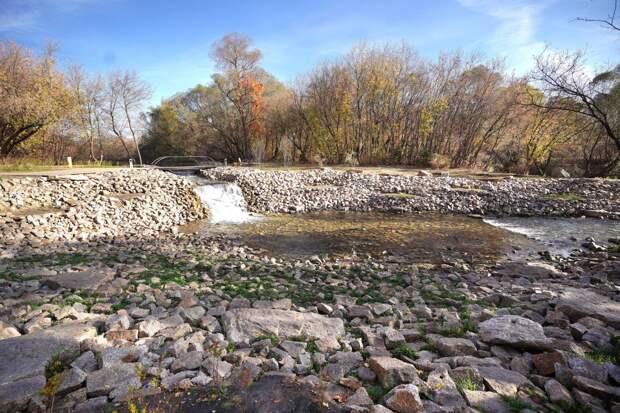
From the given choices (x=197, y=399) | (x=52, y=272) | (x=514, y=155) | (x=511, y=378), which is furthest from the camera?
(x=514, y=155)

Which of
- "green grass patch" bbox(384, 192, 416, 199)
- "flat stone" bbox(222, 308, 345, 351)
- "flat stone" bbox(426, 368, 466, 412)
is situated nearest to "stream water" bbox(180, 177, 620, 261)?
"green grass patch" bbox(384, 192, 416, 199)

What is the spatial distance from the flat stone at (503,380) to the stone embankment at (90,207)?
779 centimetres

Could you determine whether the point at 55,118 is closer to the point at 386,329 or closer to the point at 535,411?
the point at 386,329

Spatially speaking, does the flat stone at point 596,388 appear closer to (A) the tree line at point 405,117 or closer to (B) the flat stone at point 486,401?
(B) the flat stone at point 486,401

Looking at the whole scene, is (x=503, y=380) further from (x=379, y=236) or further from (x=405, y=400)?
(x=379, y=236)

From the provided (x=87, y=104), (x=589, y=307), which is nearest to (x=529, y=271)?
(x=589, y=307)

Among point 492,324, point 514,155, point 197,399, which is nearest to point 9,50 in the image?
point 197,399

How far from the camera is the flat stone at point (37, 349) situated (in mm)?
2098

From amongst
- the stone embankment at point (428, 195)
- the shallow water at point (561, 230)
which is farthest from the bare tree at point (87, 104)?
the shallow water at point (561, 230)

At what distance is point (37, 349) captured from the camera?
234 cm

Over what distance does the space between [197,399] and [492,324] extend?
2.59 m

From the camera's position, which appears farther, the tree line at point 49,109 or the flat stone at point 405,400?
the tree line at point 49,109

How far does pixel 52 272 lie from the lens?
446cm

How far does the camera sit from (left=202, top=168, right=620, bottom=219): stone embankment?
37.0 ft
